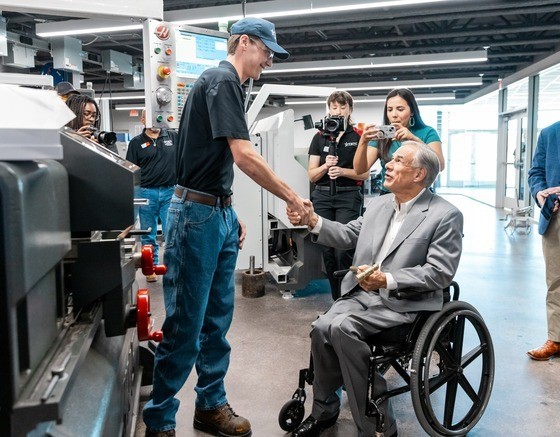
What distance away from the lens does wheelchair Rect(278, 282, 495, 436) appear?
1.86 meters

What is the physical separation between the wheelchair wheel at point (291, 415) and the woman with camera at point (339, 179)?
57.8 inches

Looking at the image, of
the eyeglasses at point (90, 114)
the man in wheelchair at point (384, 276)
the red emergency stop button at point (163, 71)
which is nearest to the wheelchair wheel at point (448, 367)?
the man in wheelchair at point (384, 276)

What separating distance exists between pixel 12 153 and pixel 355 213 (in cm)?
298

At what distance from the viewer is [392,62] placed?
30.2 ft

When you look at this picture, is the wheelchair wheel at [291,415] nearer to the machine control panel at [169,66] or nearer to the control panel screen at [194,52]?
the machine control panel at [169,66]

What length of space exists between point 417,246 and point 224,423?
1.09 meters

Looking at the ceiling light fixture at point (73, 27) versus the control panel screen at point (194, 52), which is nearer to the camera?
the control panel screen at point (194, 52)

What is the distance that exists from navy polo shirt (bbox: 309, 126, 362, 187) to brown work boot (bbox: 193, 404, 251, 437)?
6.21ft

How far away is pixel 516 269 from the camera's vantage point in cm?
541

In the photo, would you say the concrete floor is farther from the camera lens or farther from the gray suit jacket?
the camera lens

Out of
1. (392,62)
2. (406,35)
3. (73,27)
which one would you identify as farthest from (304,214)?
(392,62)

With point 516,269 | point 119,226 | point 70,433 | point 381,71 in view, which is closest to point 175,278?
point 119,226

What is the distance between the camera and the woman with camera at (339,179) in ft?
11.5

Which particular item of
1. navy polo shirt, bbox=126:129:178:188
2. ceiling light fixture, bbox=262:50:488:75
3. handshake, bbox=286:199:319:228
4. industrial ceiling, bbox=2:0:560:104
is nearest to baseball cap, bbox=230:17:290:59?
handshake, bbox=286:199:319:228
